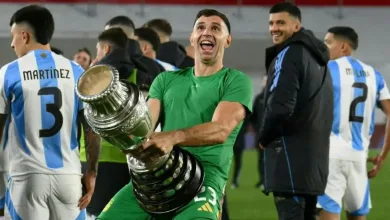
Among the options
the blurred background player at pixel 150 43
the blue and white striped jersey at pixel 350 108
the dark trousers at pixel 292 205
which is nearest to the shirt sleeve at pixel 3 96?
the dark trousers at pixel 292 205

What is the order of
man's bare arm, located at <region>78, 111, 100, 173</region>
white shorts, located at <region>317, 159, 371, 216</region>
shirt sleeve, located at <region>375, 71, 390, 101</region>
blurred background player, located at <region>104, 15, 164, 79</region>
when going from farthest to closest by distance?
shirt sleeve, located at <region>375, 71, 390, 101</region> < white shorts, located at <region>317, 159, 371, 216</region> < blurred background player, located at <region>104, 15, 164, 79</region> < man's bare arm, located at <region>78, 111, 100, 173</region>

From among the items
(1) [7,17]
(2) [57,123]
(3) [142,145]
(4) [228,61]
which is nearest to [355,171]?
(2) [57,123]

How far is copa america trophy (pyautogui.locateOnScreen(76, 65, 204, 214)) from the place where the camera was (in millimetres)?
3580

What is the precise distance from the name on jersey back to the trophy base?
5.00 feet

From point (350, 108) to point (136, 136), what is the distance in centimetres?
443

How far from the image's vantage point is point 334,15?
27250mm

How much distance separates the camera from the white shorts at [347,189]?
Result: 25.2 ft

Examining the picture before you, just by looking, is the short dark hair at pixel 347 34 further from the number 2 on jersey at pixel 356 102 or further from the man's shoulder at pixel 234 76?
the man's shoulder at pixel 234 76

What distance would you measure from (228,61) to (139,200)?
75.3 feet

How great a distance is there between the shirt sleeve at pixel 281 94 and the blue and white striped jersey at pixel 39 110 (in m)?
1.35

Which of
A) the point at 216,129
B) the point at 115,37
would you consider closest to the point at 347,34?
the point at 115,37

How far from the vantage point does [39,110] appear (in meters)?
5.69

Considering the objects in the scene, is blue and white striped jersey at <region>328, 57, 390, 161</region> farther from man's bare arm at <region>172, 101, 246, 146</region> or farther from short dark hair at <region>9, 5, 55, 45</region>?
man's bare arm at <region>172, 101, 246, 146</region>

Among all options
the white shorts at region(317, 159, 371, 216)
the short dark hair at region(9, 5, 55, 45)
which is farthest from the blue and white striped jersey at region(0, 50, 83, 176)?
the white shorts at region(317, 159, 371, 216)
